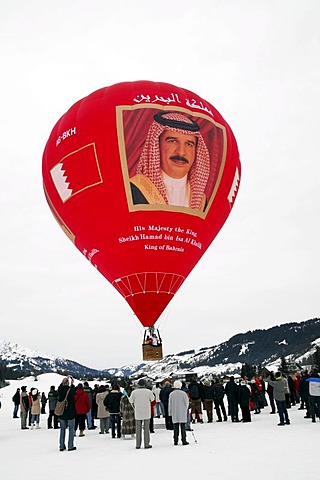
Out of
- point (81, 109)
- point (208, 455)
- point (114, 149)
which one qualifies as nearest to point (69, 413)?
point (208, 455)

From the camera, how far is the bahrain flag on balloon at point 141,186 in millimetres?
17250

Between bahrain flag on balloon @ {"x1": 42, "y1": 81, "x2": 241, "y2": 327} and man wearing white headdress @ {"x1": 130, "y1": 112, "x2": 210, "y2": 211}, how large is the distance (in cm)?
3

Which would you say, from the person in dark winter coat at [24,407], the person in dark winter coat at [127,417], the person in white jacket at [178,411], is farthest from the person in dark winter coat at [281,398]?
the person in dark winter coat at [24,407]

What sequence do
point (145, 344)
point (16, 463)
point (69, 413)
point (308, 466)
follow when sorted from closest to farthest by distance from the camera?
1. point (308, 466)
2. point (16, 463)
3. point (69, 413)
4. point (145, 344)

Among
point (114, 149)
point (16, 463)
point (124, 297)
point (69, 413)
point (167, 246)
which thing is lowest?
point (16, 463)

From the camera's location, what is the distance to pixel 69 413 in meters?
10.6

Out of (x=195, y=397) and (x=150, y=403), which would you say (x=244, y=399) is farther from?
(x=150, y=403)

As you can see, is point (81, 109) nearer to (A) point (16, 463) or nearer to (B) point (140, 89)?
(B) point (140, 89)

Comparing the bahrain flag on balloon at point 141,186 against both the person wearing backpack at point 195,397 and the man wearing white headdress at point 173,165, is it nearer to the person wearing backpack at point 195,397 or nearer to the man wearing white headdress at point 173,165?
the man wearing white headdress at point 173,165

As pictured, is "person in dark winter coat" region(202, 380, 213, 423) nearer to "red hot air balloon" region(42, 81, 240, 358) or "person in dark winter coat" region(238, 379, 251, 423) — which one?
"person in dark winter coat" region(238, 379, 251, 423)

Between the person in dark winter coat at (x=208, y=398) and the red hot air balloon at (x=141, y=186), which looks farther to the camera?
the red hot air balloon at (x=141, y=186)

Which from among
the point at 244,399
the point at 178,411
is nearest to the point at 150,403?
the point at 178,411

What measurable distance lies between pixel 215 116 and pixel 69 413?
12819 mm

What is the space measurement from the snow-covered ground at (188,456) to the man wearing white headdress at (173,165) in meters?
7.24
